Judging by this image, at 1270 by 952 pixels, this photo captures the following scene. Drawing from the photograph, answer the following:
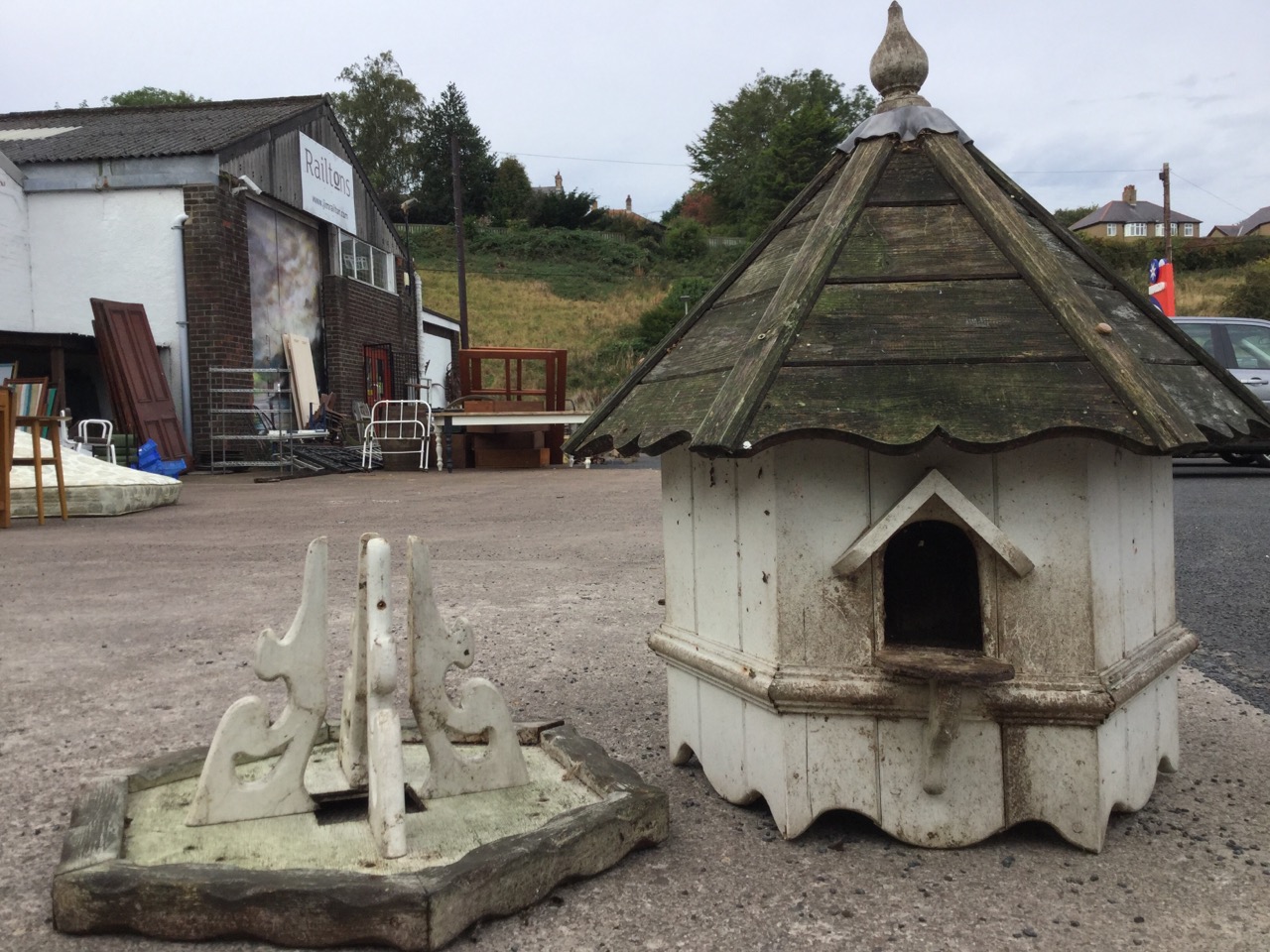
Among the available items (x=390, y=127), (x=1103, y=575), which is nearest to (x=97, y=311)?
(x=1103, y=575)

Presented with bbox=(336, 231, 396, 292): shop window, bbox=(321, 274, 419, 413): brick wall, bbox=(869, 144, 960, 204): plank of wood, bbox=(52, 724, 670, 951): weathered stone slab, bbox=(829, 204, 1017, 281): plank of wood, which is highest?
bbox=(336, 231, 396, 292): shop window

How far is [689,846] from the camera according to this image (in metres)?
2.37

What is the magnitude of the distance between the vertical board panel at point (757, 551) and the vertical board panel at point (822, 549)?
0.07 feet

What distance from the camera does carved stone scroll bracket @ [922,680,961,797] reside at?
218 cm

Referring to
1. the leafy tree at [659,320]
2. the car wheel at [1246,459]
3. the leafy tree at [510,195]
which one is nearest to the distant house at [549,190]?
the leafy tree at [510,195]

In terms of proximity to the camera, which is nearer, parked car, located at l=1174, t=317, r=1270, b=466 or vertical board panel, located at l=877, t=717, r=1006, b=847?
vertical board panel, located at l=877, t=717, r=1006, b=847

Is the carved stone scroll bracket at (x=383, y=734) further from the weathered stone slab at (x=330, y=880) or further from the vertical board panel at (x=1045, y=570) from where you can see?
the vertical board panel at (x=1045, y=570)

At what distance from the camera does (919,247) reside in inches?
98.8

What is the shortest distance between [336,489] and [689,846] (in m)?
11.4

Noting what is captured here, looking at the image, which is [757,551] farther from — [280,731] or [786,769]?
[280,731]

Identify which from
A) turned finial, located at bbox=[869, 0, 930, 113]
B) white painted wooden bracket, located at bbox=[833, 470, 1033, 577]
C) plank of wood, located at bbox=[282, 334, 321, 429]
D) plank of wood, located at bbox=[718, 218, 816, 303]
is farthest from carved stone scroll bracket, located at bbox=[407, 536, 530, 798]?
plank of wood, located at bbox=[282, 334, 321, 429]

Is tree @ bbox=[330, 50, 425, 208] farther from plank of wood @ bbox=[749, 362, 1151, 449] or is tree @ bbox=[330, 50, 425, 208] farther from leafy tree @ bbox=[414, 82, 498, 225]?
plank of wood @ bbox=[749, 362, 1151, 449]

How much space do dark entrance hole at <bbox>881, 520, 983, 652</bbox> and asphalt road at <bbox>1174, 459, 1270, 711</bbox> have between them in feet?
5.37

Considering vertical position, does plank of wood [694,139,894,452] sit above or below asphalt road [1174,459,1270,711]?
above
